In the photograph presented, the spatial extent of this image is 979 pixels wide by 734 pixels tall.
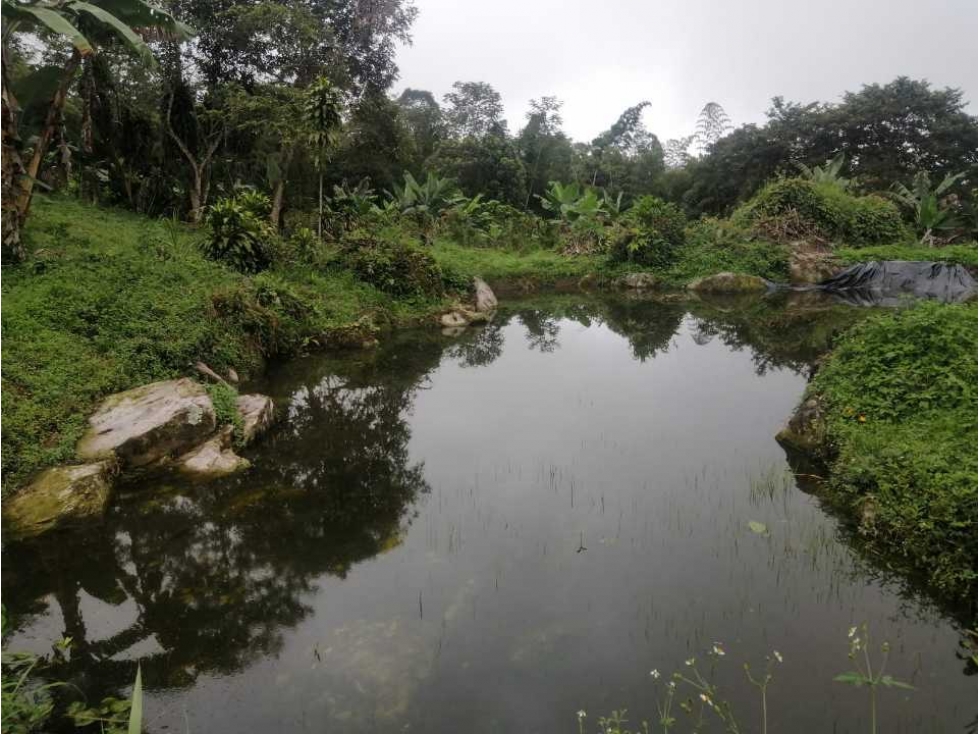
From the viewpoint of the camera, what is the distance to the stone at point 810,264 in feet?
65.4

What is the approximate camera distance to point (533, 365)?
10922 millimetres

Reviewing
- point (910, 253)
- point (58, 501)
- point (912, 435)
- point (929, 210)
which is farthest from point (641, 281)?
point (58, 501)

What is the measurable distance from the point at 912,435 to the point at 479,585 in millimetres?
4118

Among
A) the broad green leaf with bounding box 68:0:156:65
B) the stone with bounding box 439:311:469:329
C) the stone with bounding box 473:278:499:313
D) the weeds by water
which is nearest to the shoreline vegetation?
the stone with bounding box 439:311:469:329

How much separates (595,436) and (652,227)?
52.9 ft

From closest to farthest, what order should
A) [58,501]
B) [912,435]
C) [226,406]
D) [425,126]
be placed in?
[58,501] < [912,435] < [226,406] < [425,126]

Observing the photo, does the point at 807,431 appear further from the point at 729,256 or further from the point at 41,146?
the point at 729,256

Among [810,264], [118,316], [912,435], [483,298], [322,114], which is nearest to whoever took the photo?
[912,435]

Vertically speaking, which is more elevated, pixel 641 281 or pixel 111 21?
pixel 111 21

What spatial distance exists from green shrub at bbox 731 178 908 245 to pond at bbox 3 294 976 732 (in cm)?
1652

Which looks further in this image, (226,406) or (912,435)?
(226,406)

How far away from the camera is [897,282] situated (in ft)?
59.0

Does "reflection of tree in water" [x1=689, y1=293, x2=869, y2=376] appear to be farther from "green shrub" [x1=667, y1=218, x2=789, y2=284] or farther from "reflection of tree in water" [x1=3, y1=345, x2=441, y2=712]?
"reflection of tree in water" [x1=3, y1=345, x2=441, y2=712]

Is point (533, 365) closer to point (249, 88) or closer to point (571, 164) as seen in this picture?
point (249, 88)
